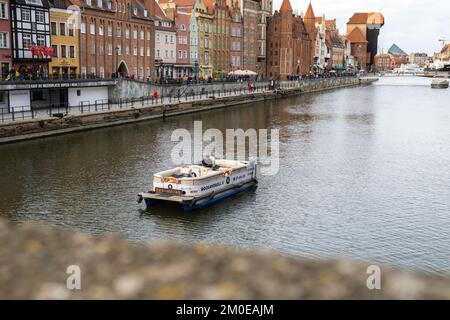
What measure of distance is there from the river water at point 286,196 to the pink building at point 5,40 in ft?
40.2

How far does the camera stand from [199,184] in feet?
86.6

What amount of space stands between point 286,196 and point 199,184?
5.03 m

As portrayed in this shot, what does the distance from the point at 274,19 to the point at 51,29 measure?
3288 inches

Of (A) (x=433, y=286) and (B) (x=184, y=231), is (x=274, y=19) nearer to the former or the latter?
A: (B) (x=184, y=231)

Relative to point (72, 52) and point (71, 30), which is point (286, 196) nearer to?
point (72, 52)

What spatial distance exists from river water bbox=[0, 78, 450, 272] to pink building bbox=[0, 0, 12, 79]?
1225cm

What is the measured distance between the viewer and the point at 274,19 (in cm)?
13612

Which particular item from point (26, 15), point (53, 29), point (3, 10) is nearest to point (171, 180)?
point (3, 10)

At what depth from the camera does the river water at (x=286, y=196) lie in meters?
22.2

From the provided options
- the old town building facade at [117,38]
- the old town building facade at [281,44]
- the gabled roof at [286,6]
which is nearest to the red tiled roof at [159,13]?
the old town building facade at [117,38]

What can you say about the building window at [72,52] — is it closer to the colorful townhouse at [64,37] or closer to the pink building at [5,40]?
the colorful townhouse at [64,37]

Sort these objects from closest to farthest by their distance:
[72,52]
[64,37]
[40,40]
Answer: [40,40], [64,37], [72,52]

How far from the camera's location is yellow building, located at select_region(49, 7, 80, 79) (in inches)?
2421

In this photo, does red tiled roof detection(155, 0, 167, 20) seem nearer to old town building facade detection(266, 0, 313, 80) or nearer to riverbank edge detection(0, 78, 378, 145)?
riverbank edge detection(0, 78, 378, 145)
